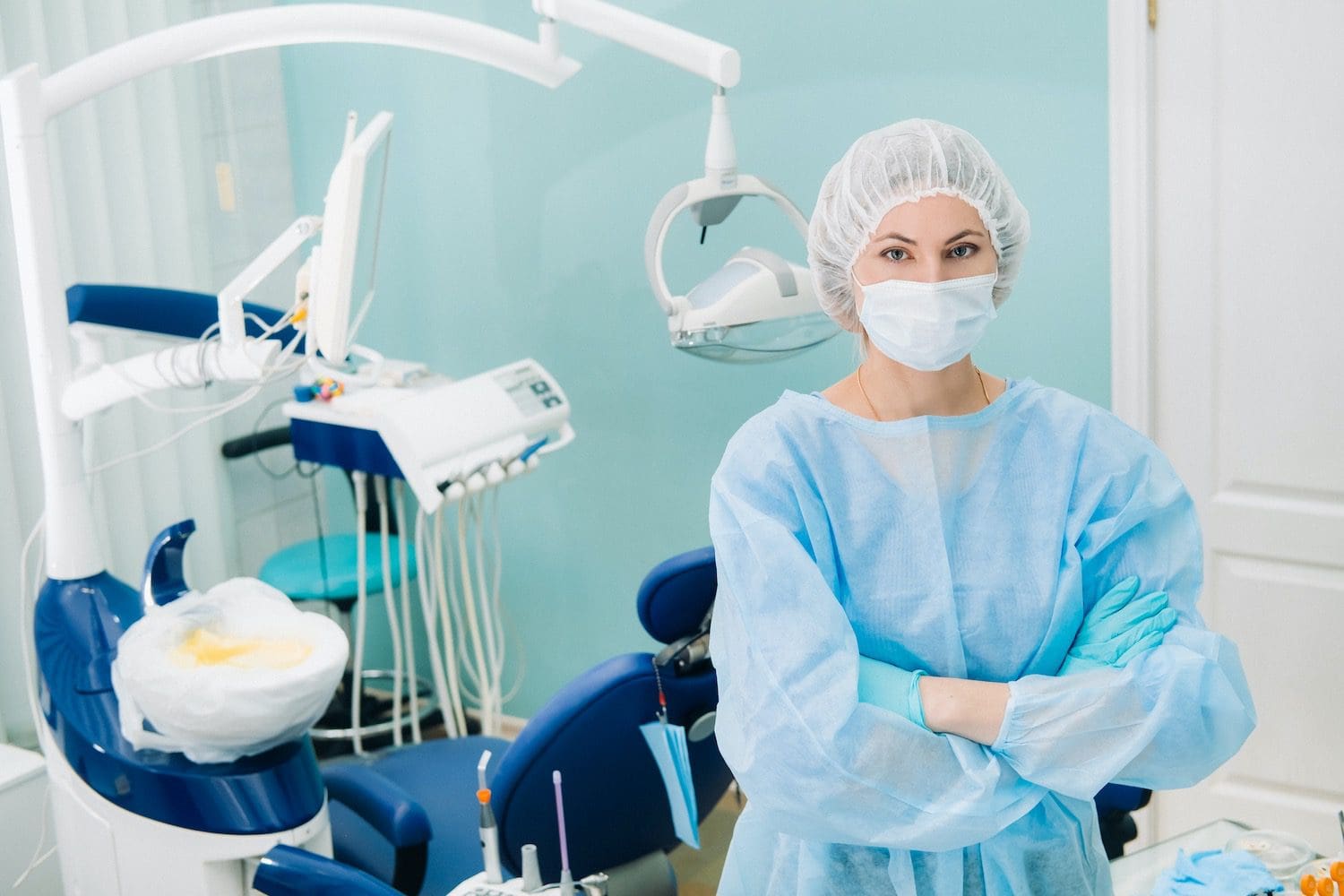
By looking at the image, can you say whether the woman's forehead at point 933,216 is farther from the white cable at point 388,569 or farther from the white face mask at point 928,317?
the white cable at point 388,569

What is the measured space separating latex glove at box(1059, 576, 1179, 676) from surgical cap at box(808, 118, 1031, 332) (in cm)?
34

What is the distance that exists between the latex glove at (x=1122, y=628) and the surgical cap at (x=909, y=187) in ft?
1.10

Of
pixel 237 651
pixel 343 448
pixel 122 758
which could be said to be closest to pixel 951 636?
pixel 237 651

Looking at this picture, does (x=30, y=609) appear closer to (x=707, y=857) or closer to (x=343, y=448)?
(x=343, y=448)

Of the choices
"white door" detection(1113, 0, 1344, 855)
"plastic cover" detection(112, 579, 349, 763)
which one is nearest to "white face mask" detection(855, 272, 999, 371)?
"plastic cover" detection(112, 579, 349, 763)

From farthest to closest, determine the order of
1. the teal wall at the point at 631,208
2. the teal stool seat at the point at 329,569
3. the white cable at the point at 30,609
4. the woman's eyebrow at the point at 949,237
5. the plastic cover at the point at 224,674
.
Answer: the teal stool seat at the point at 329,569, the teal wall at the point at 631,208, the white cable at the point at 30,609, the plastic cover at the point at 224,674, the woman's eyebrow at the point at 949,237

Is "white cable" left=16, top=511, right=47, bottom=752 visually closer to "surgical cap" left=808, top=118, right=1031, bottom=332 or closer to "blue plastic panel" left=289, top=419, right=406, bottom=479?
"blue plastic panel" left=289, top=419, right=406, bottom=479

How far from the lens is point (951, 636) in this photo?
54.9 inches

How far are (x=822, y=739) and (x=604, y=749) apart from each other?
2.58 ft

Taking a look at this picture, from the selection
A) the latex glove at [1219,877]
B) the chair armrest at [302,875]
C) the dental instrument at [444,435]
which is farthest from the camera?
the dental instrument at [444,435]

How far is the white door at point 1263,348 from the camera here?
2359 mm

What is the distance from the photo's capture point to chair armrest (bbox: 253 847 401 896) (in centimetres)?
170

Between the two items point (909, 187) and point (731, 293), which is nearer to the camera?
point (909, 187)

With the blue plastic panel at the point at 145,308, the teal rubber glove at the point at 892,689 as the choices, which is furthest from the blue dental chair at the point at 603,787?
the blue plastic panel at the point at 145,308
